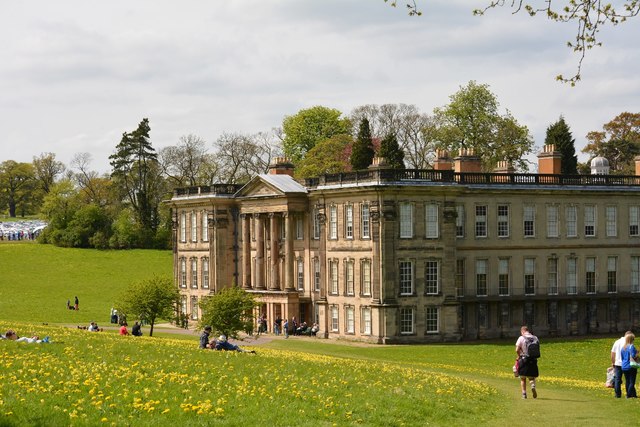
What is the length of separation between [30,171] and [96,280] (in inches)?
3066

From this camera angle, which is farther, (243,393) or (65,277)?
(65,277)

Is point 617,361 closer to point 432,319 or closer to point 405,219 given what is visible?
point 405,219

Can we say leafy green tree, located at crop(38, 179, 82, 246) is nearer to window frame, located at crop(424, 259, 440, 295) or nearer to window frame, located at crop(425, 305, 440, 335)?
window frame, located at crop(424, 259, 440, 295)

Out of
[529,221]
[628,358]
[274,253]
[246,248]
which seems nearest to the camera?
[628,358]

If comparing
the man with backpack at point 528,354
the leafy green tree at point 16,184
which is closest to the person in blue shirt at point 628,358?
the man with backpack at point 528,354

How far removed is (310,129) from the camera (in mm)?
141375

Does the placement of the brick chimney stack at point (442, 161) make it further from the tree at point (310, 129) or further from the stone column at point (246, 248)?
A: the tree at point (310, 129)

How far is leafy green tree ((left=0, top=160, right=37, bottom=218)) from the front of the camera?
18900 cm

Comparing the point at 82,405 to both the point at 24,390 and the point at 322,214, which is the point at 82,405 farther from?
the point at 322,214

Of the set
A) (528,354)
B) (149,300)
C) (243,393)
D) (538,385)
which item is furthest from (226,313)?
(243,393)

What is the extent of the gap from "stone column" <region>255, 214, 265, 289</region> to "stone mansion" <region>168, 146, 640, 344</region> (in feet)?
0.35

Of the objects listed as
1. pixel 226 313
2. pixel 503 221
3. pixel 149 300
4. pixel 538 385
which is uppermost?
pixel 503 221

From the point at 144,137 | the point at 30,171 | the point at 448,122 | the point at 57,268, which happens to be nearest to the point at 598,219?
the point at 448,122

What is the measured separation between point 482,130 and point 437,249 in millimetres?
49490
